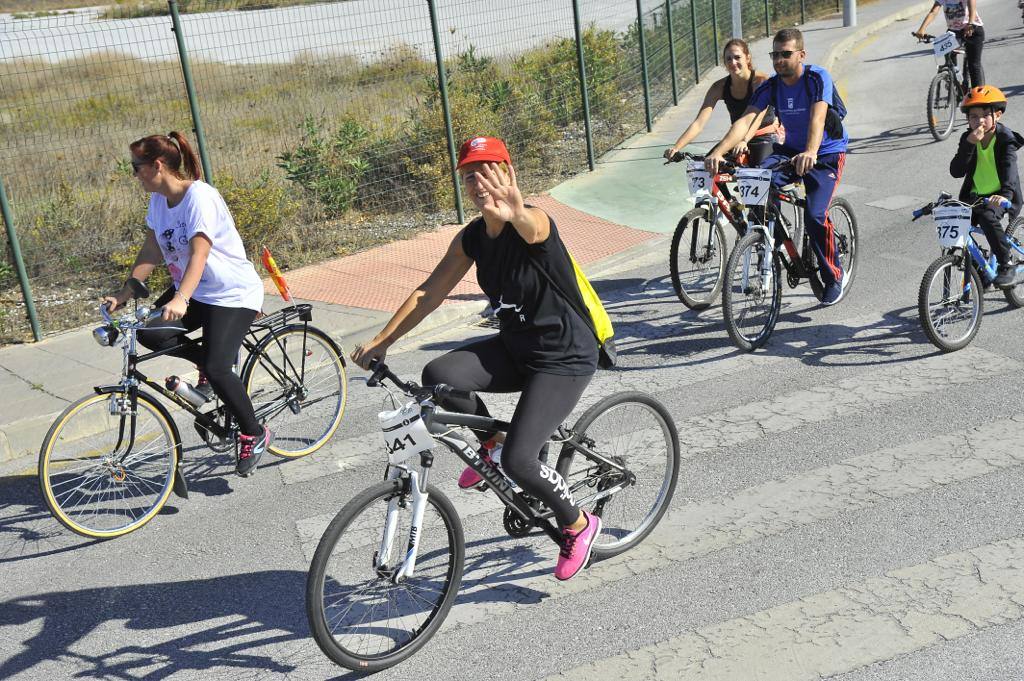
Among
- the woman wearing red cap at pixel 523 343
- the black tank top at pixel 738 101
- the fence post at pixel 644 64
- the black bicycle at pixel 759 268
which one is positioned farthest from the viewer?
the fence post at pixel 644 64

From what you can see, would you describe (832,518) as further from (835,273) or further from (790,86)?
(790,86)

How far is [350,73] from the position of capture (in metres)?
12.5

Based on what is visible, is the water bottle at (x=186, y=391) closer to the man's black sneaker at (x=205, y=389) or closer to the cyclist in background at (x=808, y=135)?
the man's black sneaker at (x=205, y=389)

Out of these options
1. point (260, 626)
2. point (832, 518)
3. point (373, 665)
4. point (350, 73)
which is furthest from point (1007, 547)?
point (350, 73)

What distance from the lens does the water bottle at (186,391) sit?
5.99m

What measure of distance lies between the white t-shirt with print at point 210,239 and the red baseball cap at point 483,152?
2230 millimetres

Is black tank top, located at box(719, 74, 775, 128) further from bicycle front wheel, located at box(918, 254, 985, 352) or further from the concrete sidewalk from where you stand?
bicycle front wheel, located at box(918, 254, 985, 352)

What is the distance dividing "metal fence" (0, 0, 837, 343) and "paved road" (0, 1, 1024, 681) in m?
4.18

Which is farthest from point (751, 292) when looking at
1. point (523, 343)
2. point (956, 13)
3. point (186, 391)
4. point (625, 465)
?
point (956, 13)

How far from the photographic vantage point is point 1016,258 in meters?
7.97

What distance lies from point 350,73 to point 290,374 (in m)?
6.67

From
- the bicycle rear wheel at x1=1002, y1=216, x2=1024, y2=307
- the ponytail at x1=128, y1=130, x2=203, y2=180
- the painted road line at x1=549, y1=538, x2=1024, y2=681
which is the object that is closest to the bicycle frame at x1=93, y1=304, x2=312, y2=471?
the ponytail at x1=128, y1=130, x2=203, y2=180

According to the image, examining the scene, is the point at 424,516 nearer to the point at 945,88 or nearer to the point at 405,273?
the point at 405,273

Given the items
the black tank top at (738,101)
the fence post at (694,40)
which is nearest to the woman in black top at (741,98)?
the black tank top at (738,101)
